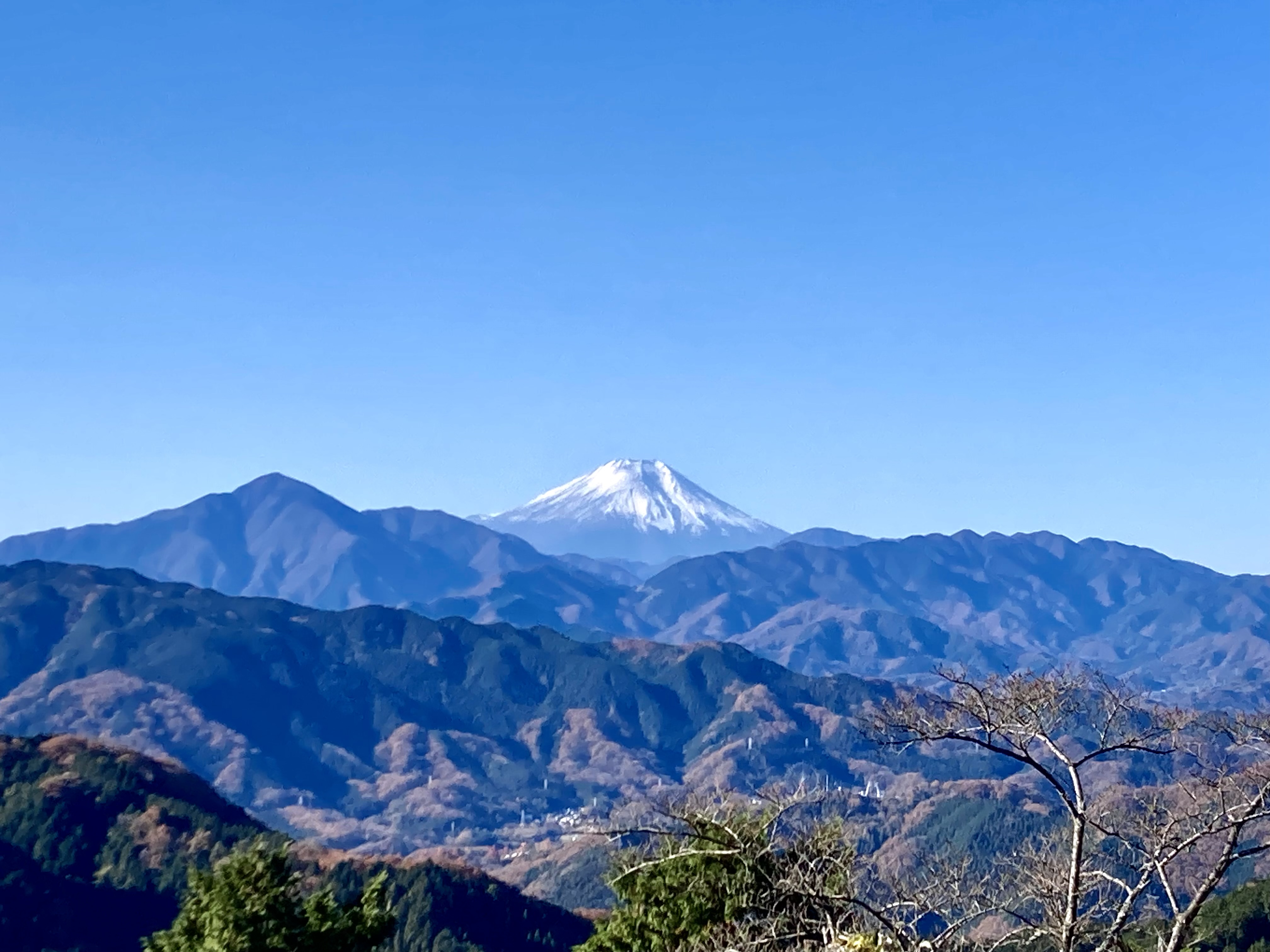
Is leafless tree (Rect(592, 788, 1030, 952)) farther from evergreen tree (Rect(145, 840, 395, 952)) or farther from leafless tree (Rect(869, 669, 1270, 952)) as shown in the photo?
evergreen tree (Rect(145, 840, 395, 952))

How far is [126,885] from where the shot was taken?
127312 millimetres

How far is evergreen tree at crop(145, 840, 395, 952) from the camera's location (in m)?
27.1

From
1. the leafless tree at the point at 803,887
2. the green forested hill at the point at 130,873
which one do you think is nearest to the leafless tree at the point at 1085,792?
the leafless tree at the point at 803,887

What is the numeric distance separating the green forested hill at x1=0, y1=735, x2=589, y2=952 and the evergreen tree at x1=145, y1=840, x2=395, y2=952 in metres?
79.1

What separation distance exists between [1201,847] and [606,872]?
50.4ft

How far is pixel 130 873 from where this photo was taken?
12950 centimetres

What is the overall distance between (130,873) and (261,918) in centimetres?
11209

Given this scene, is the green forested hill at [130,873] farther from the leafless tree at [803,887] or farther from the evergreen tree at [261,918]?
the leafless tree at [803,887]

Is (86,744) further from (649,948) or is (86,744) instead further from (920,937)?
(920,937)

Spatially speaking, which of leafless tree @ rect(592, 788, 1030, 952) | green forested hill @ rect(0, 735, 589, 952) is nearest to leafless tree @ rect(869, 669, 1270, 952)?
leafless tree @ rect(592, 788, 1030, 952)

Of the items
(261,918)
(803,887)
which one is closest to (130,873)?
(261,918)

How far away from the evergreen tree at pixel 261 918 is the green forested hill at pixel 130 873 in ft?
260

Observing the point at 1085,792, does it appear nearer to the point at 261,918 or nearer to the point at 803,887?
the point at 803,887

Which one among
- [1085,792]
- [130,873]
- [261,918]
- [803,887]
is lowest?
[130,873]
